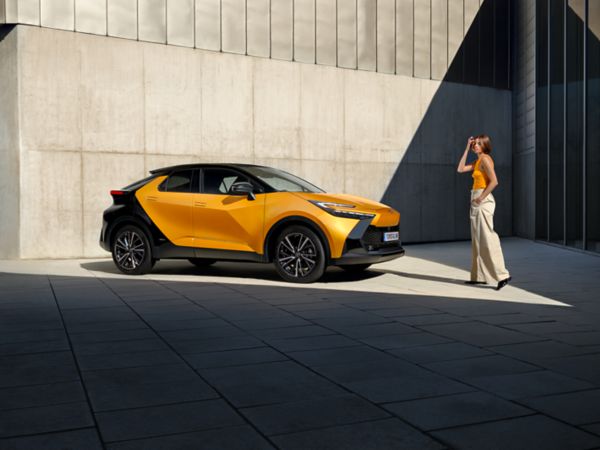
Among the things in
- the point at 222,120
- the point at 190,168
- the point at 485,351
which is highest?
the point at 222,120

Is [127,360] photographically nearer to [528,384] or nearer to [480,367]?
[480,367]

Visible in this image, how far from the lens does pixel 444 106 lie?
59.6ft

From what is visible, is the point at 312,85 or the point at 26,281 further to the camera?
the point at 312,85

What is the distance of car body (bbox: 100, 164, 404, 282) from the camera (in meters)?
9.16

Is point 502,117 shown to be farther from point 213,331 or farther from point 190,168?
point 213,331

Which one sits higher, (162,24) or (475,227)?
(162,24)

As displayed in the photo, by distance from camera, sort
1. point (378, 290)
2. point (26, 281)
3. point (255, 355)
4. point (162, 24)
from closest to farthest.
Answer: point (255, 355), point (378, 290), point (26, 281), point (162, 24)

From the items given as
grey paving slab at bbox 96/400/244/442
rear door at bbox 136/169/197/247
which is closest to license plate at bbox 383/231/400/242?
rear door at bbox 136/169/197/247

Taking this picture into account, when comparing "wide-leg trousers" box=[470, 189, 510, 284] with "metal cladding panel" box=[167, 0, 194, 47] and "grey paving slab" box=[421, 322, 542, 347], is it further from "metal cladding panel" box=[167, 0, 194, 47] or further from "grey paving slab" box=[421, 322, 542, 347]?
"metal cladding panel" box=[167, 0, 194, 47]

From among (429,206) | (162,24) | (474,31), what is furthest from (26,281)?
(474,31)

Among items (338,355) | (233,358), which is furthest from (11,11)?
(338,355)

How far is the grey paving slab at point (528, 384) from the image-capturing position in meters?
4.08

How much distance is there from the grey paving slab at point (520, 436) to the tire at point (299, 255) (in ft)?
18.7

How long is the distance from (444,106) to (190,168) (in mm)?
9703
